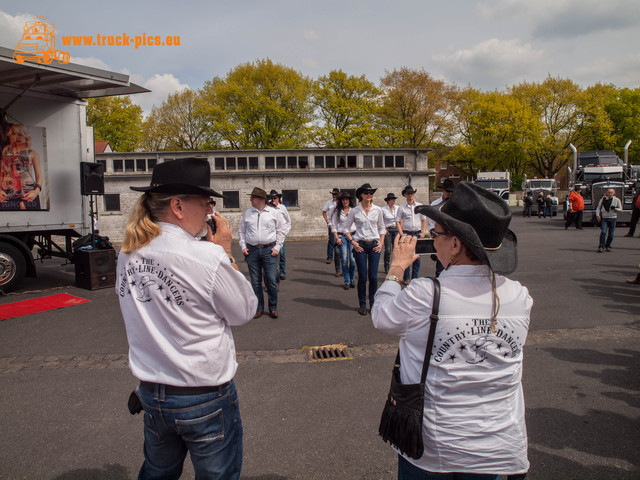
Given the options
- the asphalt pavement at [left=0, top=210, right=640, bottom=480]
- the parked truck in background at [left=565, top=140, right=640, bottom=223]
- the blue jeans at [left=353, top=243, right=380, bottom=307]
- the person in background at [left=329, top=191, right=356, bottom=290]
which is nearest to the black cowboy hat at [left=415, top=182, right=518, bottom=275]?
the asphalt pavement at [left=0, top=210, right=640, bottom=480]

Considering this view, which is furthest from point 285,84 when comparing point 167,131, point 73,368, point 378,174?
point 73,368

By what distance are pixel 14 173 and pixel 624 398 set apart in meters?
11.0

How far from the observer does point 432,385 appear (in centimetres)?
166

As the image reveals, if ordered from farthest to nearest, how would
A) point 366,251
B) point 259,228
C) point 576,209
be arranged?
point 576,209
point 366,251
point 259,228

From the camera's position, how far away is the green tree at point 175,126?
40688 millimetres

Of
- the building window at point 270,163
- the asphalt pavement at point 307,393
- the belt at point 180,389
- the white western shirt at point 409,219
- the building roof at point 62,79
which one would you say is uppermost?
the building roof at point 62,79

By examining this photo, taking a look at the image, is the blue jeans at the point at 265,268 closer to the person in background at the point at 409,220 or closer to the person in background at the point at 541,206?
the person in background at the point at 409,220

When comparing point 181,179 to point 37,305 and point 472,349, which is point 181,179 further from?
point 37,305

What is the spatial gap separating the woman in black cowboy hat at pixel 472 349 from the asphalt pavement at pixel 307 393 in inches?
58.0

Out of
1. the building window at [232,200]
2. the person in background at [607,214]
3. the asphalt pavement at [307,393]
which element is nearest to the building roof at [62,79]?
the asphalt pavement at [307,393]

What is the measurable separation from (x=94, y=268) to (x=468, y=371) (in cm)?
948

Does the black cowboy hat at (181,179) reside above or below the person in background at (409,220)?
above

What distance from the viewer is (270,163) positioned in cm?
2011

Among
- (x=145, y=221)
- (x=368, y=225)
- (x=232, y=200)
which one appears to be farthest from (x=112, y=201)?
(x=145, y=221)
